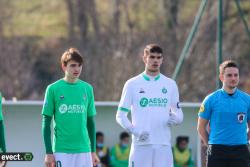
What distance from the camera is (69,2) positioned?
115 feet

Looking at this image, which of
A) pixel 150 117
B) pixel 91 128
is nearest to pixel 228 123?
pixel 150 117

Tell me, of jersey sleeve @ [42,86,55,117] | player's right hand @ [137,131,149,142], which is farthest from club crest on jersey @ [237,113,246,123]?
jersey sleeve @ [42,86,55,117]

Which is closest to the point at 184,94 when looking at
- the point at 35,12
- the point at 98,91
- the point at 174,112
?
the point at 98,91

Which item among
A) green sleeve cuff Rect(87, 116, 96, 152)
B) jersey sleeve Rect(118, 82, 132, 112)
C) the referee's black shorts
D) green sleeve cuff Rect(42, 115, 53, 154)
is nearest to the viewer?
green sleeve cuff Rect(42, 115, 53, 154)

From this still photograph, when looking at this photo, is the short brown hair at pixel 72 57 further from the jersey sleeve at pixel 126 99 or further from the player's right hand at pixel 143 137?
the player's right hand at pixel 143 137

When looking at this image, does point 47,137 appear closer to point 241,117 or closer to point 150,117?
point 150,117

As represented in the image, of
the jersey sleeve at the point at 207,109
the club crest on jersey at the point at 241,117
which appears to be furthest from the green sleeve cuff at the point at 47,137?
the club crest on jersey at the point at 241,117

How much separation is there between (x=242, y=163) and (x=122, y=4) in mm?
24189

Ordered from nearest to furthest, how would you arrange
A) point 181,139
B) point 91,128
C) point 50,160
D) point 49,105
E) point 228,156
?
point 50,160 < point 49,105 < point 91,128 < point 228,156 < point 181,139

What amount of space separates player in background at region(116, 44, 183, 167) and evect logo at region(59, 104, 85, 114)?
72 cm

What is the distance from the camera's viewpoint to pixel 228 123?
1089cm

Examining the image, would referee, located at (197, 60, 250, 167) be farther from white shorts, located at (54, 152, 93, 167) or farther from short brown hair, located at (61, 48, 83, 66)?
short brown hair, located at (61, 48, 83, 66)

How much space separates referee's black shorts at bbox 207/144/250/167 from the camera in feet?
35.7

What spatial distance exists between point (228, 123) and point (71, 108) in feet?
5.87
